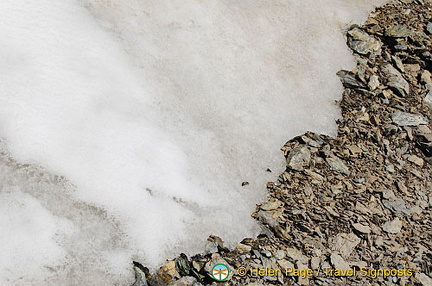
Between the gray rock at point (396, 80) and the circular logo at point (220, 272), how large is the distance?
4695 mm

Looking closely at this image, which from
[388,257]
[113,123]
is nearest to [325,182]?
[388,257]

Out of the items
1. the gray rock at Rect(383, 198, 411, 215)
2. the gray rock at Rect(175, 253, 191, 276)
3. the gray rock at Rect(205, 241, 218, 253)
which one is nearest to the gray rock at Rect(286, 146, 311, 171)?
the gray rock at Rect(383, 198, 411, 215)

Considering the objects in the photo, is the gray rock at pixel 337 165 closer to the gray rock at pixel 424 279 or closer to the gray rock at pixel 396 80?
the gray rock at pixel 424 279

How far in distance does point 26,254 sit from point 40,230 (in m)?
0.32

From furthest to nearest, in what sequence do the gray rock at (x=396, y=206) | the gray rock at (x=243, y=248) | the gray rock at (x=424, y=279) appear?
the gray rock at (x=396, y=206), the gray rock at (x=424, y=279), the gray rock at (x=243, y=248)

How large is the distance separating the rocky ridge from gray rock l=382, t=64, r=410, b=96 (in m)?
0.02

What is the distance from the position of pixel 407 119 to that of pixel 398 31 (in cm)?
218

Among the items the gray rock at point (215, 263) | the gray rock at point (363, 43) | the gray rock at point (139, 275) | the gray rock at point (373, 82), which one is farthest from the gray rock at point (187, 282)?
the gray rock at point (363, 43)

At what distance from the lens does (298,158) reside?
731 centimetres

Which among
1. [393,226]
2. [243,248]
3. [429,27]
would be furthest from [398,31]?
[243,248]

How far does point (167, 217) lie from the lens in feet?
20.3

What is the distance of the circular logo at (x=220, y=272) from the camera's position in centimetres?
586

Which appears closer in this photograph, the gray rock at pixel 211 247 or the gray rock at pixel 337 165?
the gray rock at pixel 211 247

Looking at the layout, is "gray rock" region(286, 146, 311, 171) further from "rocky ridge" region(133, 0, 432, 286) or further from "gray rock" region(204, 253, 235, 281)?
"gray rock" region(204, 253, 235, 281)
